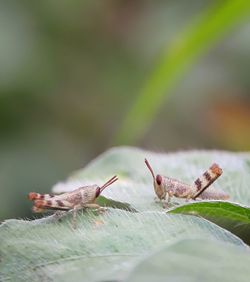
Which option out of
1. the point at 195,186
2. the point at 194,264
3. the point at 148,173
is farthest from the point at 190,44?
the point at 194,264

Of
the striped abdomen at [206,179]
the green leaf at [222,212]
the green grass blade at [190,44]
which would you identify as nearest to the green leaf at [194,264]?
the green leaf at [222,212]

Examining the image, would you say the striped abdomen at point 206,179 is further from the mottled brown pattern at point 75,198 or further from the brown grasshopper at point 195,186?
the mottled brown pattern at point 75,198

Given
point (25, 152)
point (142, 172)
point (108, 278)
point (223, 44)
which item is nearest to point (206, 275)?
point (108, 278)

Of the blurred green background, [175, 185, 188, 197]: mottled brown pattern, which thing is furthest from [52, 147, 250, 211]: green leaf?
the blurred green background

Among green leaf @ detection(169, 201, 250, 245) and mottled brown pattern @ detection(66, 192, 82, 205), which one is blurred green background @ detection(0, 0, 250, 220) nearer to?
mottled brown pattern @ detection(66, 192, 82, 205)

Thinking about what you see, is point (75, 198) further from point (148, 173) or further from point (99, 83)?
point (99, 83)
